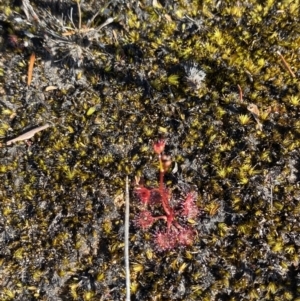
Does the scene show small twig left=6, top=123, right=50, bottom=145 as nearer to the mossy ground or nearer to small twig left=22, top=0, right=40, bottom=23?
the mossy ground

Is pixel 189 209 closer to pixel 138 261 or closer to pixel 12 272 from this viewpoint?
pixel 138 261

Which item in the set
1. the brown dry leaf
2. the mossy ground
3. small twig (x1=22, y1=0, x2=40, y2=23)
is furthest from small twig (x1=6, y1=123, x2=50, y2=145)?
the brown dry leaf

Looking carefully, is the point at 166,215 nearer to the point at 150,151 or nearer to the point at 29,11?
the point at 150,151

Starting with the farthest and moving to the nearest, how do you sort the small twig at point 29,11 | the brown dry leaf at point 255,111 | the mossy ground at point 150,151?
the small twig at point 29,11 < the brown dry leaf at point 255,111 < the mossy ground at point 150,151

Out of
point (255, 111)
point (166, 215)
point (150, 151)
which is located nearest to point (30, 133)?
point (150, 151)

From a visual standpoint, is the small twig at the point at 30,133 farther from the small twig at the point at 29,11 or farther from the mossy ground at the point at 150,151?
the small twig at the point at 29,11

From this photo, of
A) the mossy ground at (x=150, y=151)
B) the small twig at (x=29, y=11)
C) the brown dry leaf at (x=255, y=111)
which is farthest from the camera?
the small twig at (x=29, y=11)

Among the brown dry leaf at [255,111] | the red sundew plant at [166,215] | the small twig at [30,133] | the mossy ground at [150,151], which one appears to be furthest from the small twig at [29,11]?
the brown dry leaf at [255,111]

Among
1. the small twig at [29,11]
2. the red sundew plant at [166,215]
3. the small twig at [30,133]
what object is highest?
the small twig at [29,11]
